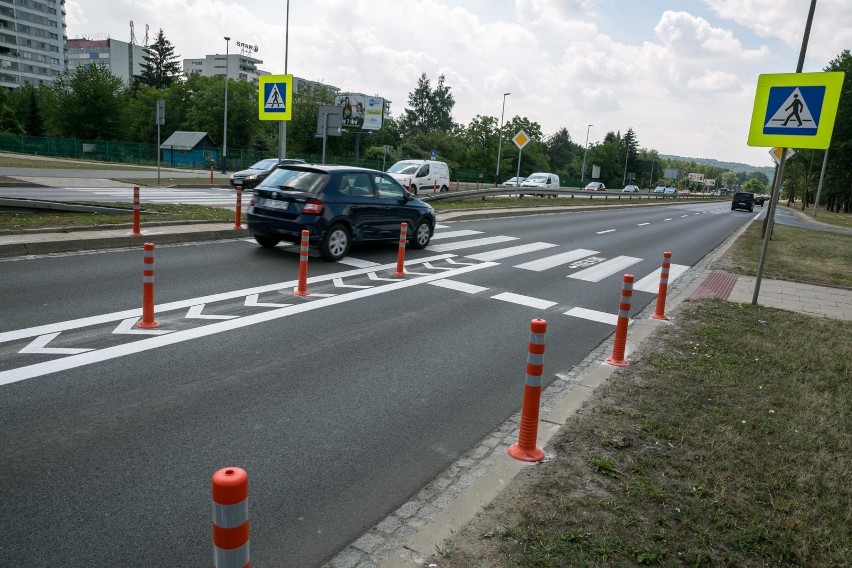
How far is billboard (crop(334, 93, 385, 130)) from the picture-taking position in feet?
207

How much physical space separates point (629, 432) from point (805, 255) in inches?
679

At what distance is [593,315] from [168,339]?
18.9 feet

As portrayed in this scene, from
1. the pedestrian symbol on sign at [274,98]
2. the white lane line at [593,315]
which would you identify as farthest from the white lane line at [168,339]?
the pedestrian symbol on sign at [274,98]

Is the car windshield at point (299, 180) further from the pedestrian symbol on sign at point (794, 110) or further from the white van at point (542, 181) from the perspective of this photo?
the white van at point (542, 181)

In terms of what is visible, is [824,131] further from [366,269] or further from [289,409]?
[289,409]

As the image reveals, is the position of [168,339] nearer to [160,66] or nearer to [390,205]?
[390,205]

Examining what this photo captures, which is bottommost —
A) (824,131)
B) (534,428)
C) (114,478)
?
(114,478)

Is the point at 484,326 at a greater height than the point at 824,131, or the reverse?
the point at 824,131

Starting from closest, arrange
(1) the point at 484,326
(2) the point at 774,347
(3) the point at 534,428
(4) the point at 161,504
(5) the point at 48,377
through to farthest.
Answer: (4) the point at 161,504 < (3) the point at 534,428 < (5) the point at 48,377 < (2) the point at 774,347 < (1) the point at 484,326

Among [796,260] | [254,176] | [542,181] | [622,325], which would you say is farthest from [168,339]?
[542,181]

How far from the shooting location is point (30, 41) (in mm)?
117938

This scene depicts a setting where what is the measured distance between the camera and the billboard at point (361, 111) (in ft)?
207

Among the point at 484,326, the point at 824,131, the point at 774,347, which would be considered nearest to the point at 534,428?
the point at 484,326

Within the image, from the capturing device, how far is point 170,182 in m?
31.5
